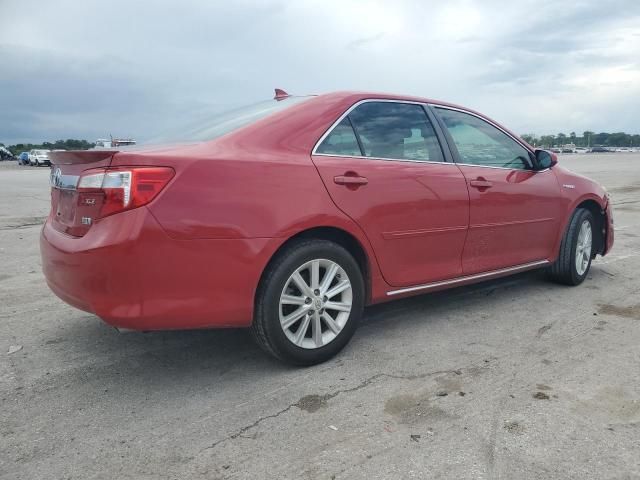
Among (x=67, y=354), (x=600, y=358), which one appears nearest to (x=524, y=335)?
(x=600, y=358)

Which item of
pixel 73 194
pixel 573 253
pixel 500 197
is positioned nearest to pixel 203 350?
pixel 73 194

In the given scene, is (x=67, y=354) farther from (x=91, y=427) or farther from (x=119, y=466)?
(x=119, y=466)

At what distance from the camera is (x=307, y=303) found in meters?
3.19

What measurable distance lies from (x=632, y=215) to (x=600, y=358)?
8.12 m

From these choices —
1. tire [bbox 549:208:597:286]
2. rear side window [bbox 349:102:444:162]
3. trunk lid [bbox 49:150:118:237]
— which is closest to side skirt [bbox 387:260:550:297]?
tire [bbox 549:208:597:286]

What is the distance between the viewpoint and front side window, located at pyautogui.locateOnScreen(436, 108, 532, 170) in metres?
4.16

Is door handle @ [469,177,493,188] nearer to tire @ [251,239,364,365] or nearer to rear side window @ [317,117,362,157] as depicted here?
rear side window @ [317,117,362,157]

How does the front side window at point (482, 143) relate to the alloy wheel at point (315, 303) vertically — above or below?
above

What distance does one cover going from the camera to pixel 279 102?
12.2ft

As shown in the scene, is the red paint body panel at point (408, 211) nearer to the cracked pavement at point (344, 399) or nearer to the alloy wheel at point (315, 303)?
the alloy wheel at point (315, 303)

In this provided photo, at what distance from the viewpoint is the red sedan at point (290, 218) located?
2.70m

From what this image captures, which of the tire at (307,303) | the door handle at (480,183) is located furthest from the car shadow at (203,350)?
the door handle at (480,183)

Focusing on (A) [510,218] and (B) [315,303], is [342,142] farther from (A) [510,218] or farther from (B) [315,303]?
(A) [510,218]

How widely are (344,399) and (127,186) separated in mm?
1523
